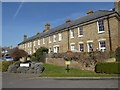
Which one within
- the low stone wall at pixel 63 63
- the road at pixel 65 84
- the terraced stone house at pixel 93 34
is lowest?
the road at pixel 65 84

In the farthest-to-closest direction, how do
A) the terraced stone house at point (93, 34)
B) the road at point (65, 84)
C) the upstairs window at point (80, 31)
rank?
the upstairs window at point (80, 31), the terraced stone house at point (93, 34), the road at point (65, 84)

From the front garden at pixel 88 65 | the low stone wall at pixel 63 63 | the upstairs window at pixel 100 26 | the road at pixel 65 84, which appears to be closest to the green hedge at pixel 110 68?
the front garden at pixel 88 65

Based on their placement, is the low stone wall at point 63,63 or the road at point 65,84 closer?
the road at point 65,84

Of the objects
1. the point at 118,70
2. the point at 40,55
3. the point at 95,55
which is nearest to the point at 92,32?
the point at 95,55

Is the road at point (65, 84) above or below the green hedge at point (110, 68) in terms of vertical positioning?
below

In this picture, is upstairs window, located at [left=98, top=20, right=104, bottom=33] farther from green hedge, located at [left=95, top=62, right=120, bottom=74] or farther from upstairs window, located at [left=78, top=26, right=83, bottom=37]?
green hedge, located at [left=95, top=62, right=120, bottom=74]

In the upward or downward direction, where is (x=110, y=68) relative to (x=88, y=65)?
upward

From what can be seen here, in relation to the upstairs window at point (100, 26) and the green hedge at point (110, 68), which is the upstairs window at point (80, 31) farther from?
the green hedge at point (110, 68)

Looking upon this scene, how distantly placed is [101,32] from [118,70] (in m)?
8.89

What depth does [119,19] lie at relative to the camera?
17938 millimetres

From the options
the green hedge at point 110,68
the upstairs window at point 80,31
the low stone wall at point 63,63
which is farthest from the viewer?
the upstairs window at point 80,31

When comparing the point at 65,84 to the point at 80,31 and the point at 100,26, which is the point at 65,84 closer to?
the point at 100,26

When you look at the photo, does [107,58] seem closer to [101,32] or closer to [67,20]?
[101,32]

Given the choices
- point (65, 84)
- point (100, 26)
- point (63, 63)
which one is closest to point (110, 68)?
point (65, 84)
